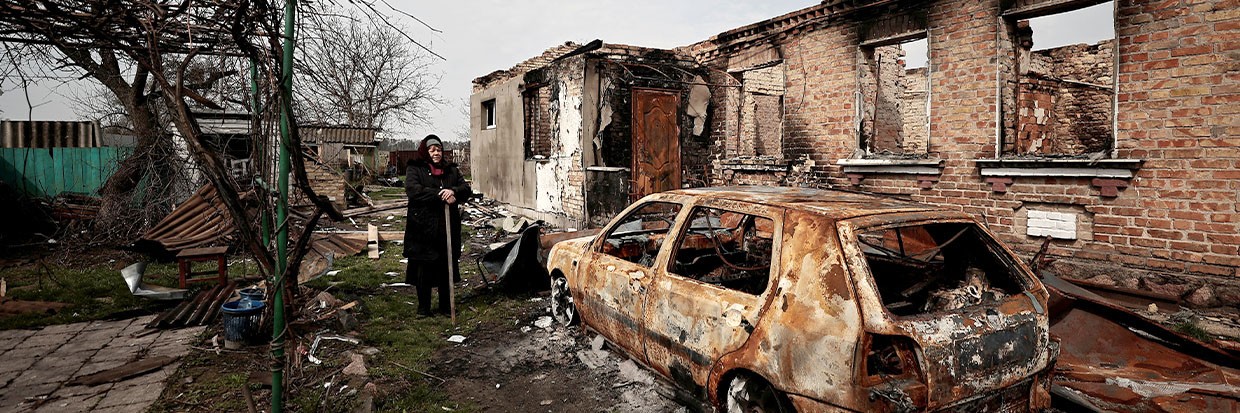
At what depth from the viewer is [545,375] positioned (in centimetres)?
432

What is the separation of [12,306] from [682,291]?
6.75 metres

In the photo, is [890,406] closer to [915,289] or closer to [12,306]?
[915,289]

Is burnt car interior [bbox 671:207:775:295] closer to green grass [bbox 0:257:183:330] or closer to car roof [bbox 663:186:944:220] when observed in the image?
car roof [bbox 663:186:944:220]

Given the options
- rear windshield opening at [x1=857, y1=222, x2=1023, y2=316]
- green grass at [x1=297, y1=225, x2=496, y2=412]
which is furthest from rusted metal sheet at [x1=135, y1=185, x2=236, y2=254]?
rear windshield opening at [x1=857, y1=222, x2=1023, y2=316]

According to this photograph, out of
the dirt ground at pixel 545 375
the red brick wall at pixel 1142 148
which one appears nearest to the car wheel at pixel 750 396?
the dirt ground at pixel 545 375

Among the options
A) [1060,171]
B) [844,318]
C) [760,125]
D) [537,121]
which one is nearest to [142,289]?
[844,318]

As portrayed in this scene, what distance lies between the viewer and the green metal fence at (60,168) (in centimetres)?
1151

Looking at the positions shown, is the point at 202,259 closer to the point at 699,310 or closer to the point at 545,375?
the point at 545,375

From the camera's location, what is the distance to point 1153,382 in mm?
3418

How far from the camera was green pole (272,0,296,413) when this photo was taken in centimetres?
269

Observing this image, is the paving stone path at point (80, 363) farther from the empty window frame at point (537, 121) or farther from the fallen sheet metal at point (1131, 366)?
the empty window frame at point (537, 121)

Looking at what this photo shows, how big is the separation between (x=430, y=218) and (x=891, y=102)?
451 inches

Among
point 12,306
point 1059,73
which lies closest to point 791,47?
point 1059,73

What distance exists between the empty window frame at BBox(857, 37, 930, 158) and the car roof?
5.01 m
